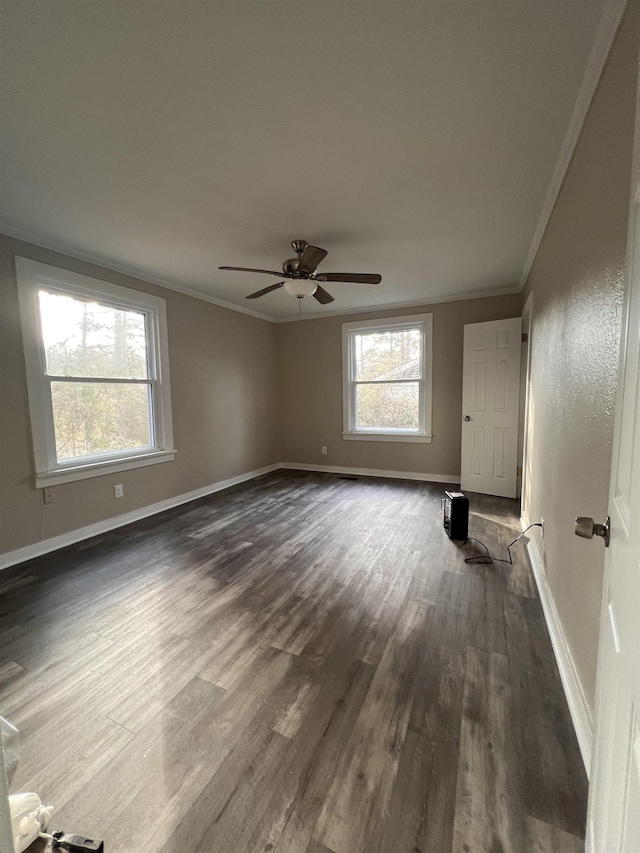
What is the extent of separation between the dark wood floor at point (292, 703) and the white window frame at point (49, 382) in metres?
0.82

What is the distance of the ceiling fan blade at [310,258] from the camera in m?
2.48

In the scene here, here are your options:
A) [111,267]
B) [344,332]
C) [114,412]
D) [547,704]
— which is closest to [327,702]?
[547,704]

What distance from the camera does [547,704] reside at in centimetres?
142

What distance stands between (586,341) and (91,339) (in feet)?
12.2

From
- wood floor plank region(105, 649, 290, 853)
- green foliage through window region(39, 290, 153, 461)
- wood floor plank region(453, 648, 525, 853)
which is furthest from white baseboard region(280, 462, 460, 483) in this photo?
wood floor plank region(105, 649, 290, 853)

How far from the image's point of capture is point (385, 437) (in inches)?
202

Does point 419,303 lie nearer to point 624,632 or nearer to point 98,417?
point 98,417

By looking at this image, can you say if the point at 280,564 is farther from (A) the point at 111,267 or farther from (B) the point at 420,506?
(A) the point at 111,267

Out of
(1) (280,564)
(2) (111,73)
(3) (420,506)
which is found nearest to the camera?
(2) (111,73)

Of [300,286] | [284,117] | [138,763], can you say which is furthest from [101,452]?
[284,117]

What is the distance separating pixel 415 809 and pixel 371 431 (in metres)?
4.38

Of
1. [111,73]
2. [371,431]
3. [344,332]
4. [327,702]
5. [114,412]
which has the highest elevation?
[111,73]

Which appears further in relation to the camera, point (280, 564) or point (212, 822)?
point (280, 564)

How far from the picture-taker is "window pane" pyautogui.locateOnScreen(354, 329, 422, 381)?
4906mm
